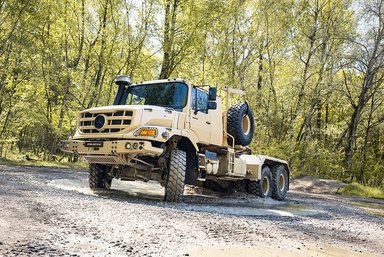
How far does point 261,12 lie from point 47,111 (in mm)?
17786

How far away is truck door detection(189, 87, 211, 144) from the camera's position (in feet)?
31.2

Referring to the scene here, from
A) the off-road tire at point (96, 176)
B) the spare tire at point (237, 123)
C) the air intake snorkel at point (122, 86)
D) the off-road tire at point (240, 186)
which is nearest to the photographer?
the off-road tire at point (96, 176)

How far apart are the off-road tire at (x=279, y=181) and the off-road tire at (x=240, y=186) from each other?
116cm

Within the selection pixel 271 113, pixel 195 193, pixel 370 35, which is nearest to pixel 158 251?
pixel 195 193

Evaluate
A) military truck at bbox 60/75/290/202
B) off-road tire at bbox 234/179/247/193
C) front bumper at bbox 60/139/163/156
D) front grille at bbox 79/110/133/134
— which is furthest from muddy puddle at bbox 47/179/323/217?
front grille at bbox 79/110/133/134

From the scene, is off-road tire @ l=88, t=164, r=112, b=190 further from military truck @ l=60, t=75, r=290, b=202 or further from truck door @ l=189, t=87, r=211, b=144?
truck door @ l=189, t=87, r=211, b=144

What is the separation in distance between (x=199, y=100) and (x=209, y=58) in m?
22.5

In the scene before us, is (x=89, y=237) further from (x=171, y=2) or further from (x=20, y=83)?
(x=20, y=83)

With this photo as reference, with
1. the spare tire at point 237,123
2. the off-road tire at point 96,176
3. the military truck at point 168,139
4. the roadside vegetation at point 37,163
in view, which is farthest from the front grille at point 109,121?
the roadside vegetation at point 37,163

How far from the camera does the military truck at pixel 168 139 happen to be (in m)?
8.41

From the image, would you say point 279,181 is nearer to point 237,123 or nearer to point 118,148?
point 237,123

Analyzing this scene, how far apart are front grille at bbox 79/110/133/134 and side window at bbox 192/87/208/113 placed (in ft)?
6.01

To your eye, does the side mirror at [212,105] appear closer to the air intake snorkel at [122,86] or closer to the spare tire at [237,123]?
the spare tire at [237,123]

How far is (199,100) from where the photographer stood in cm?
984
